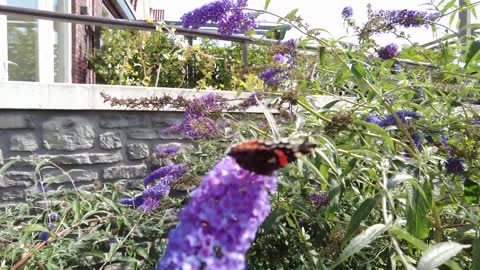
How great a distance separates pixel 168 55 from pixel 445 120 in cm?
385

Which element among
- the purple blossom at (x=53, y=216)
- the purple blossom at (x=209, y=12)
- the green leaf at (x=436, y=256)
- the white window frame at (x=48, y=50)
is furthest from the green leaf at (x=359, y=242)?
the white window frame at (x=48, y=50)

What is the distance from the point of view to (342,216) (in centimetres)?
209

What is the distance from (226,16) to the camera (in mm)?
2143

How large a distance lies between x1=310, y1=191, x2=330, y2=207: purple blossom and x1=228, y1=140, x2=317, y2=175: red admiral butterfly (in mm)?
1119

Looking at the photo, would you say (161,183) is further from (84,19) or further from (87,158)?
(84,19)

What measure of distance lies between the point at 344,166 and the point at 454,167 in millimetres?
392

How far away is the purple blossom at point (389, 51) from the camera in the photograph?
7.39 feet

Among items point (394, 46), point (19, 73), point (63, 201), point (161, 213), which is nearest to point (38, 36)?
point (19, 73)

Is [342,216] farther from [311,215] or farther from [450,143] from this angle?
[450,143]

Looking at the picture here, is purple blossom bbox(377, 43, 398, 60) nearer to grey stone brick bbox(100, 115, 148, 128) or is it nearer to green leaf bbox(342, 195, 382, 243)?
green leaf bbox(342, 195, 382, 243)

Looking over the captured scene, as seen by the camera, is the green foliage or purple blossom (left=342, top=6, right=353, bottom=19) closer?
purple blossom (left=342, top=6, right=353, bottom=19)

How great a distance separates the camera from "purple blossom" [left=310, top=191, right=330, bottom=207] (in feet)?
5.98

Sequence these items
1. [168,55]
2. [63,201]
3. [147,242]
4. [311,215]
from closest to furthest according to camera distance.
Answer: [311,215] → [147,242] → [63,201] → [168,55]

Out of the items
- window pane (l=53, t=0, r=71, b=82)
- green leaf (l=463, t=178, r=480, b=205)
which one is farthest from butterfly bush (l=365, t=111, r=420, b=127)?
window pane (l=53, t=0, r=71, b=82)
